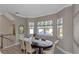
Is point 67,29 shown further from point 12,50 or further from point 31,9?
point 12,50

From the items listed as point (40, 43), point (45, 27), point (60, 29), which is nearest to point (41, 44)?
point (40, 43)

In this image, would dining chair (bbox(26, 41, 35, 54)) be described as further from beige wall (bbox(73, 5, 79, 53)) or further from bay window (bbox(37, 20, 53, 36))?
beige wall (bbox(73, 5, 79, 53))

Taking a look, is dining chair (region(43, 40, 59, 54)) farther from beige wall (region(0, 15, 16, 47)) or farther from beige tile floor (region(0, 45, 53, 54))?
beige wall (region(0, 15, 16, 47))

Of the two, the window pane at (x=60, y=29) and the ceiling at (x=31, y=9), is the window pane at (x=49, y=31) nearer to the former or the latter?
the window pane at (x=60, y=29)

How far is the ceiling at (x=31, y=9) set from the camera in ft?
7.37

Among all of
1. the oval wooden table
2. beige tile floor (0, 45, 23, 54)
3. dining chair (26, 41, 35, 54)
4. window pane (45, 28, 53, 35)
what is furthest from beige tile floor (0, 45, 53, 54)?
window pane (45, 28, 53, 35)

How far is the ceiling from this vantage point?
225 cm

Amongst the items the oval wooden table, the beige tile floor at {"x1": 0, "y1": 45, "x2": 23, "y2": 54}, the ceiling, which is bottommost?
the beige tile floor at {"x1": 0, "y1": 45, "x2": 23, "y2": 54}

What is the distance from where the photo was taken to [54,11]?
89.7 inches

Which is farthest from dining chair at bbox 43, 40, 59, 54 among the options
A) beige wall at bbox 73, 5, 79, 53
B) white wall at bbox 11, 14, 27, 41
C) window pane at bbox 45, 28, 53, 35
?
white wall at bbox 11, 14, 27, 41

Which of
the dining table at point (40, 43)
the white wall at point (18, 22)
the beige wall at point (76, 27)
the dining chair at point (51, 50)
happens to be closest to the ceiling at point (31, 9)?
the white wall at point (18, 22)

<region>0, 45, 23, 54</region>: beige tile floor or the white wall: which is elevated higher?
the white wall

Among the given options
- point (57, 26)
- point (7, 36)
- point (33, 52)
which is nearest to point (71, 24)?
point (57, 26)
